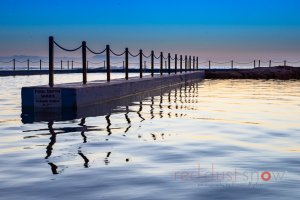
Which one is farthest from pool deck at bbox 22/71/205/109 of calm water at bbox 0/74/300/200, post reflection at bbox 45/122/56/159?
post reflection at bbox 45/122/56/159

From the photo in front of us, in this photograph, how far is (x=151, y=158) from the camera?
5.65 meters

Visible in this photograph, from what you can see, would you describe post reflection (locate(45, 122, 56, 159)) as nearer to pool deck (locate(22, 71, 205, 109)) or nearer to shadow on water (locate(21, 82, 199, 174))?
shadow on water (locate(21, 82, 199, 174))

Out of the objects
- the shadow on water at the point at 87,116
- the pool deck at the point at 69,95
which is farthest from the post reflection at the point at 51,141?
the pool deck at the point at 69,95

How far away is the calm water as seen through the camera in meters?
4.23

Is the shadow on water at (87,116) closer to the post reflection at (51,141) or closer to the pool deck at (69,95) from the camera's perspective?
the post reflection at (51,141)

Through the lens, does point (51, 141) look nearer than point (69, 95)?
Yes

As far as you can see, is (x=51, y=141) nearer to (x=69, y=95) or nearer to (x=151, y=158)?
(x=151, y=158)

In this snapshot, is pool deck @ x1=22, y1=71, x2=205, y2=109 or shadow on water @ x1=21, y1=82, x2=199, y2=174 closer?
shadow on water @ x1=21, y1=82, x2=199, y2=174

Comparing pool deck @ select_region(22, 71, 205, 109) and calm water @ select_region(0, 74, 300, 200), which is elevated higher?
pool deck @ select_region(22, 71, 205, 109)

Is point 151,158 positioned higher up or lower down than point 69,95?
lower down

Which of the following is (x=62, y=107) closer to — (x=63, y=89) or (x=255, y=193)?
(x=63, y=89)

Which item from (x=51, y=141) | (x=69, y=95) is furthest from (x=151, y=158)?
(x=69, y=95)

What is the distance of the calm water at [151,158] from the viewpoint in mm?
4230

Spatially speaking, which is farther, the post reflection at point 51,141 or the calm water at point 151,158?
the post reflection at point 51,141
